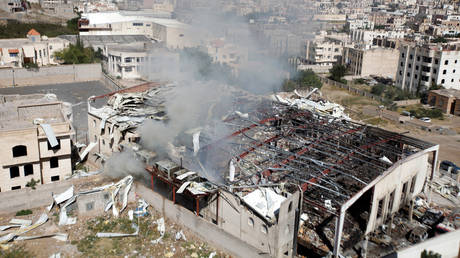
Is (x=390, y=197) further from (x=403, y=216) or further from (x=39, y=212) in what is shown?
(x=39, y=212)

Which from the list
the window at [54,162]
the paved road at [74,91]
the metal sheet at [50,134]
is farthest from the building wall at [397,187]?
the paved road at [74,91]

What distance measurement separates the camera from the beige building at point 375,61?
28531 millimetres

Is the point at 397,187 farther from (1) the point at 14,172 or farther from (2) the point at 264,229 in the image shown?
(1) the point at 14,172

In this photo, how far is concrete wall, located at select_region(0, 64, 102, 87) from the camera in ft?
71.8

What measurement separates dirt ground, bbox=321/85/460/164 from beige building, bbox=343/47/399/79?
420cm

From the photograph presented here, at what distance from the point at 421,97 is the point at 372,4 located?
5928 cm

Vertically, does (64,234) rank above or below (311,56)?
below

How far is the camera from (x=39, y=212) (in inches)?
382

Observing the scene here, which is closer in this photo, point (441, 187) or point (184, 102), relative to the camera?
point (441, 187)

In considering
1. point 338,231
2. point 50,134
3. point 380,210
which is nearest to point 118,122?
point 50,134

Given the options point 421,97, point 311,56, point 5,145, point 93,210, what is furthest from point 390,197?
point 311,56

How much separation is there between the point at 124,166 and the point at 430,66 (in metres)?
18.8

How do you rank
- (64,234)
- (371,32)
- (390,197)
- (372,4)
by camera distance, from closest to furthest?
1. (64,234)
2. (390,197)
3. (371,32)
4. (372,4)

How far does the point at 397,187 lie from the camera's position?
31.0ft
